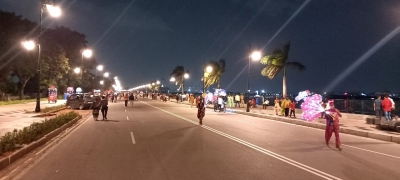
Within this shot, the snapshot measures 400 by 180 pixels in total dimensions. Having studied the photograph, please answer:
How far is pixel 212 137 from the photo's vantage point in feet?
53.1

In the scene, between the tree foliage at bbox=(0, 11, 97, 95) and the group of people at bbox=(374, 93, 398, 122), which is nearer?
the group of people at bbox=(374, 93, 398, 122)

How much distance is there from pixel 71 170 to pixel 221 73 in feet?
182

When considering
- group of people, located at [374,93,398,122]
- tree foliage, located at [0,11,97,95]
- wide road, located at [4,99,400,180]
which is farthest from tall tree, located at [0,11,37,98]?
group of people, located at [374,93,398,122]

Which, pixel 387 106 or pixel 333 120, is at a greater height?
pixel 387 106

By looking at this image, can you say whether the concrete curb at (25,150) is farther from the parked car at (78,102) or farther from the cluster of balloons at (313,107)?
the parked car at (78,102)

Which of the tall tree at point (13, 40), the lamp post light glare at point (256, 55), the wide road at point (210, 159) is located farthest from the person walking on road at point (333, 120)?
the tall tree at point (13, 40)

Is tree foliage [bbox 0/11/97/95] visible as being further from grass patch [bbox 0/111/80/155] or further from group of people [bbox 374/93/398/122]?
group of people [bbox 374/93/398/122]

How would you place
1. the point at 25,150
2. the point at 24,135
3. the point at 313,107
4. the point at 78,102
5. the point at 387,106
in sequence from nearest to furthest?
the point at 25,150, the point at 24,135, the point at 313,107, the point at 387,106, the point at 78,102

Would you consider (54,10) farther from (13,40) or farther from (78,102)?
(13,40)

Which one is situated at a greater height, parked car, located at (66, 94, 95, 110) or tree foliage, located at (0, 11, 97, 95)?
tree foliage, located at (0, 11, 97, 95)

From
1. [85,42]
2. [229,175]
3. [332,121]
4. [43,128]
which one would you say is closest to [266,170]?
[229,175]

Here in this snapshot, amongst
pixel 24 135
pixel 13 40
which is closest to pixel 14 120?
pixel 24 135

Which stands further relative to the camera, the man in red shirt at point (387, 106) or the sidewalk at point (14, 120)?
the man in red shirt at point (387, 106)

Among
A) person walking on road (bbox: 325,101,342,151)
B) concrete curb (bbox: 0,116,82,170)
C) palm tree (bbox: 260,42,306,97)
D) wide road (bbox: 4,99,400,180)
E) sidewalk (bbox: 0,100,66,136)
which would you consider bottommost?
wide road (bbox: 4,99,400,180)
